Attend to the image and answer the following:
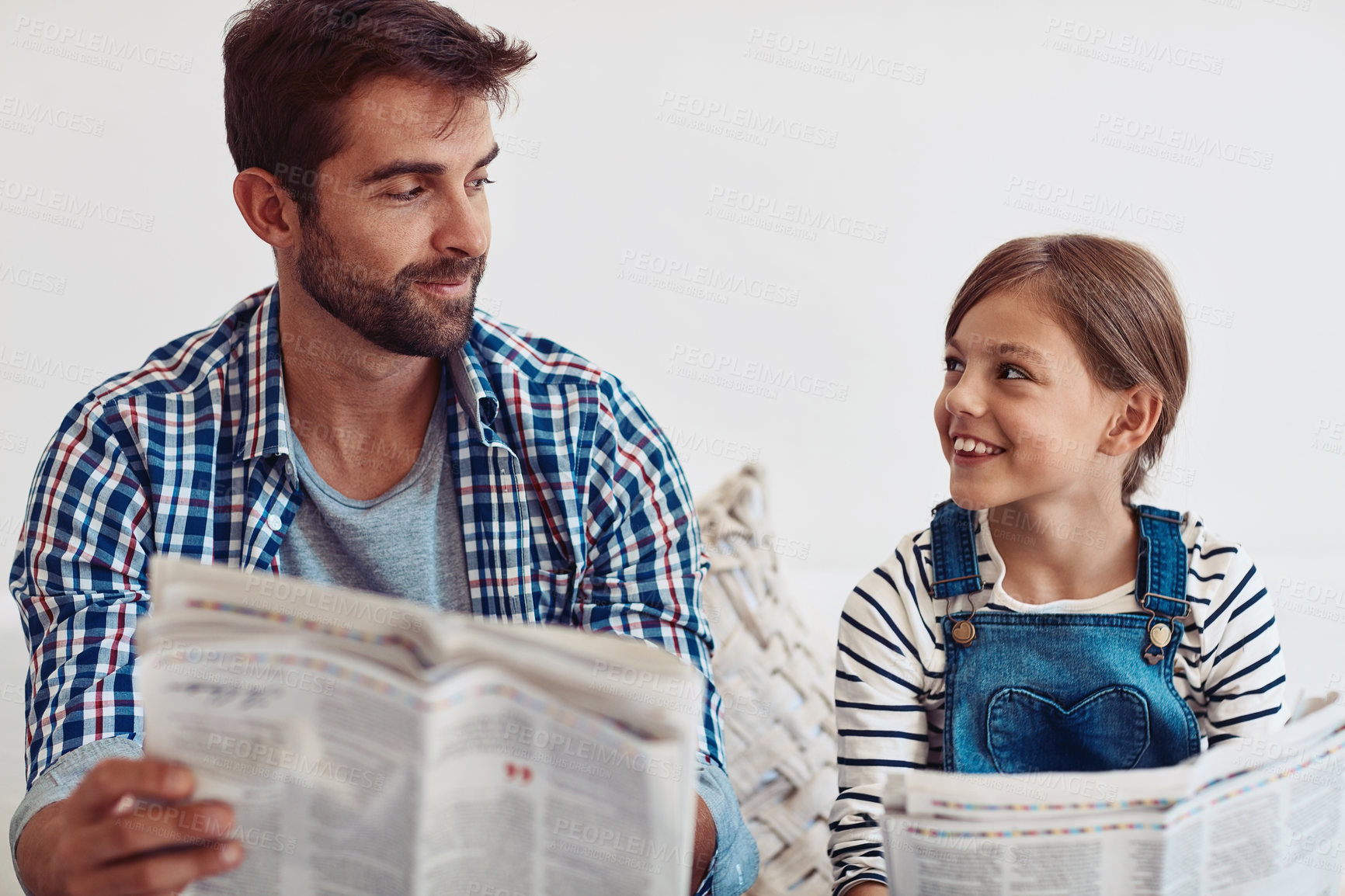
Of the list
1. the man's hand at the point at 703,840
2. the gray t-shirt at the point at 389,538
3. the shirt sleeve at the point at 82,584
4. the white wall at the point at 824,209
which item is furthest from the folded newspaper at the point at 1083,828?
the white wall at the point at 824,209

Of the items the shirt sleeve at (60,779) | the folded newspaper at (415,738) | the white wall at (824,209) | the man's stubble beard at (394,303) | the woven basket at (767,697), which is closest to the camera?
the folded newspaper at (415,738)

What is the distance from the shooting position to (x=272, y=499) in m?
1.25

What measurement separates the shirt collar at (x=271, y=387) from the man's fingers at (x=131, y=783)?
468mm

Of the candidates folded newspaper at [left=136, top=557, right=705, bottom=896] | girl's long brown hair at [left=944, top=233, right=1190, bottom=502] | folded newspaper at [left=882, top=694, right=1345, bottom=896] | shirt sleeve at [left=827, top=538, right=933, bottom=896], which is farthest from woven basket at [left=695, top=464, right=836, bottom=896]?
folded newspaper at [left=136, top=557, right=705, bottom=896]

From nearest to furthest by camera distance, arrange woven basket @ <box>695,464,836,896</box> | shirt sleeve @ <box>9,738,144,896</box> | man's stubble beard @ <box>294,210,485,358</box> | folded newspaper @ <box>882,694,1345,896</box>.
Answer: folded newspaper @ <box>882,694,1345,896</box>
shirt sleeve @ <box>9,738,144,896</box>
man's stubble beard @ <box>294,210,485,358</box>
woven basket @ <box>695,464,836,896</box>

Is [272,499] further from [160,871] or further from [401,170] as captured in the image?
[160,871]

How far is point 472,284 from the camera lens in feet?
4.25

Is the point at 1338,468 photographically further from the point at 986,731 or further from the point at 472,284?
the point at 472,284

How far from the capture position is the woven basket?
1567mm

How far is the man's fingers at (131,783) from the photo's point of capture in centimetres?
76

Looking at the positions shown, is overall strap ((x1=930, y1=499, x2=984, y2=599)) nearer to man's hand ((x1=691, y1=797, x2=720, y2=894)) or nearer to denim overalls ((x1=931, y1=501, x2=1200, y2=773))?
denim overalls ((x1=931, y1=501, x2=1200, y2=773))

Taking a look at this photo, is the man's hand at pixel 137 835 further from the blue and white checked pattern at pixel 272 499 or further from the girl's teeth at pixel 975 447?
the girl's teeth at pixel 975 447

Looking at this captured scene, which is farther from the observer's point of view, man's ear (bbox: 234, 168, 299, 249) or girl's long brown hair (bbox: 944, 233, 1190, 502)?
man's ear (bbox: 234, 168, 299, 249)

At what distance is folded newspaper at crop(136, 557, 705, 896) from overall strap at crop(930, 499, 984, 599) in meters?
0.57
